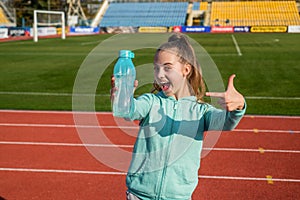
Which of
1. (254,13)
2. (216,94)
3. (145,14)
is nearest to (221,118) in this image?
(216,94)

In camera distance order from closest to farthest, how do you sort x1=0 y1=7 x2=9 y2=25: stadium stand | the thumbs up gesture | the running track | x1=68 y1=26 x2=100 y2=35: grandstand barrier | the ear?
the thumbs up gesture
the ear
the running track
x1=0 y1=7 x2=9 y2=25: stadium stand
x1=68 y1=26 x2=100 y2=35: grandstand barrier

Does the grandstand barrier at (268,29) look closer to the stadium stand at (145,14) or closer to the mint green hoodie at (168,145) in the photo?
the stadium stand at (145,14)

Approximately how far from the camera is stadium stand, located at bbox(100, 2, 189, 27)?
62.8 metres

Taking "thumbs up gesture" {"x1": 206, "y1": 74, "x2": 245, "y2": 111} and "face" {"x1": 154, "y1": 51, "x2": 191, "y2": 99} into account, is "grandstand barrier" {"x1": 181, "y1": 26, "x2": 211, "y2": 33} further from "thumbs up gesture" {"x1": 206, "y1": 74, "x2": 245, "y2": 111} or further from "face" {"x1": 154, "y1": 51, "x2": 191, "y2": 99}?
"thumbs up gesture" {"x1": 206, "y1": 74, "x2": 245, "y2": 111}

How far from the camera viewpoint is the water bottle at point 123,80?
176cm

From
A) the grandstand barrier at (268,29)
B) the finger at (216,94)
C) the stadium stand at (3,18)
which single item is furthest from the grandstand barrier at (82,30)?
the finger at (216,94)

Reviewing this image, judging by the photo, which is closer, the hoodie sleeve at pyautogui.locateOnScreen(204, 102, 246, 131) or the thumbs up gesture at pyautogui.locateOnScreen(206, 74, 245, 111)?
the thumbs up gesture at pyautogui.locateOnScreen(206, 74, 245, 111)

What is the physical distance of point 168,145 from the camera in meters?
2.32

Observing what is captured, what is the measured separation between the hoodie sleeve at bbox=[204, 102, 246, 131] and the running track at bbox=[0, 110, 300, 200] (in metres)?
1.82

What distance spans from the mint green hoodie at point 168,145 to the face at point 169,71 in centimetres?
15

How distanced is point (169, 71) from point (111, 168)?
3.90 metres

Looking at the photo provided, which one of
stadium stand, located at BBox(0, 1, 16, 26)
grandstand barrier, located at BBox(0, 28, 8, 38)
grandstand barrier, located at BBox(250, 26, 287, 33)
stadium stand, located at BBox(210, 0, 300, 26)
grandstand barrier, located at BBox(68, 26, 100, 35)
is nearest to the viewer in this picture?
grandstand barrier, located at BBox(0, 28, 8, 38)

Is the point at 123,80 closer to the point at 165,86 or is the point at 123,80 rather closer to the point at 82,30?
the point at 165,86

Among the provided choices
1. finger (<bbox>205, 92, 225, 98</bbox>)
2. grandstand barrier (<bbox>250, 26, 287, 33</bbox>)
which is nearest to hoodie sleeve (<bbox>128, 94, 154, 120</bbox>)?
finger (<bbox>205, 92, 225, 98</bbox>)
